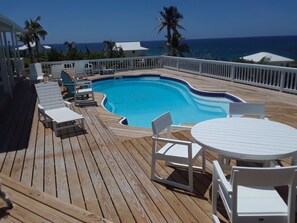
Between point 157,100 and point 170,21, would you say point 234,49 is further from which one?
point 157,100

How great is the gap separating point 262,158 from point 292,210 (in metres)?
0.56

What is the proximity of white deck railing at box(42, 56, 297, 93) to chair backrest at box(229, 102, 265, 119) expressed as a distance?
13.4ft

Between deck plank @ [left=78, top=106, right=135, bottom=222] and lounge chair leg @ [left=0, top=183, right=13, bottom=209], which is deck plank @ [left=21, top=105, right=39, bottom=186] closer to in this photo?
lounge chair leg @ [left=0, top=183, right=13, bottom=209]

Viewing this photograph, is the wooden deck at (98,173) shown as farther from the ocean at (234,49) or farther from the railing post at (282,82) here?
the ocean at (234,49)

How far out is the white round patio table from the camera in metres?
2.21

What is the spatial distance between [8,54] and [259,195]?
33.6 feet

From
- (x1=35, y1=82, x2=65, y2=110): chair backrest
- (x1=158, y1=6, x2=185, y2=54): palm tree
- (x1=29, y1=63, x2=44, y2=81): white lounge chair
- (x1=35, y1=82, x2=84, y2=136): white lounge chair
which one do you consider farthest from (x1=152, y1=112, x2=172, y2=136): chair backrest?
(x1=158, y1=6, x2=185, y2=54): palm tree

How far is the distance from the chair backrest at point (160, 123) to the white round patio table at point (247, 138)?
15.7 inches

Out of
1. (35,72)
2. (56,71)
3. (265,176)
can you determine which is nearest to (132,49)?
(56,71)

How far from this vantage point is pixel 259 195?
1.94 meters

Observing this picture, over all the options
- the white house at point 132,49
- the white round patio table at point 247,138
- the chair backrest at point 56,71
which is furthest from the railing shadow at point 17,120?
the white house at point 132,49

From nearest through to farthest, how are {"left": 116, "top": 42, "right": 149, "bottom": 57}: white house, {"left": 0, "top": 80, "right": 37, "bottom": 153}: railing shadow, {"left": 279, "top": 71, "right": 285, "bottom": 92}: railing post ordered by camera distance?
{"left": 0, "top": 80, "right": 37, "bottom": 153}: railing shadow, {"left": 279, "top": 71, "right": 285, "bottom": 92}: railing post, {"left": 116, "top": 42, "right": 149, "bottom": 57}: white house

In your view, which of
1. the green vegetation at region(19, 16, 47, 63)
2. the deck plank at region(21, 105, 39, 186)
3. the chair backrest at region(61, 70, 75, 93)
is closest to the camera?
the deck plank at region(21, 105, 39, 186)

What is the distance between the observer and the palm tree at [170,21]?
77.0ft
